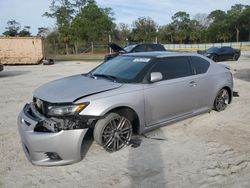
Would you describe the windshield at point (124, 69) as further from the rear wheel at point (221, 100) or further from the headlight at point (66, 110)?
the rear wheel at point (221, 100)

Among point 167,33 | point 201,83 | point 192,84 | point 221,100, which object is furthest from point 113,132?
Result: point 167,33

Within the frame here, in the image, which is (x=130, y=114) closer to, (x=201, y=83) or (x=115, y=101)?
(x=115, y=101)

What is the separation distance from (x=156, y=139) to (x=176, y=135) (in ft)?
1.38

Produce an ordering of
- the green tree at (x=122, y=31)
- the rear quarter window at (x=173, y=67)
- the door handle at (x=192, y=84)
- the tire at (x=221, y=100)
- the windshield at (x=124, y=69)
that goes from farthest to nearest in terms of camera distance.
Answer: the green tree at (x=122, y=31) < the tire at (x=221, y=100) < the door handle at (x=192, y=84) < the rear quarter window at (x=173, y=67) < the windshield at (x=124, y=69)

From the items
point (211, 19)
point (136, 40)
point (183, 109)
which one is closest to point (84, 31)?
point (136, 40)

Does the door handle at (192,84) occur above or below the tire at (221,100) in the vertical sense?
above

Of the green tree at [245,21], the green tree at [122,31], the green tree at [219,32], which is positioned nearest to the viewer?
the green tree at [122,31]

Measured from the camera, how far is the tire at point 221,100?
21.6 ft

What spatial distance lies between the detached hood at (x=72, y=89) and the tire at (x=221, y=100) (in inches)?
114

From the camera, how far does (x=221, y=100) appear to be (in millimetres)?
6715

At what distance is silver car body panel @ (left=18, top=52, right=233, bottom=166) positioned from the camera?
3.96 metres

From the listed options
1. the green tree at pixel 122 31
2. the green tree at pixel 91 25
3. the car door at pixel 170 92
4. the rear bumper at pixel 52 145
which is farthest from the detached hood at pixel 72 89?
the green tree at pixel 122 31

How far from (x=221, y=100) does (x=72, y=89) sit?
380cm

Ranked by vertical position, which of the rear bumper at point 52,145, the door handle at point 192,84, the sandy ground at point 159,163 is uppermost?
the door handle at point 192,84
